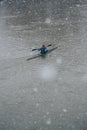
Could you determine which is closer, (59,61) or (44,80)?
(44,80)

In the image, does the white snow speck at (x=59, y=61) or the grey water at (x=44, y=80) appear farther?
the white snow speck at (x=59, y=61)

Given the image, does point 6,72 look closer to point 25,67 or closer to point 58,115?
point 25,67

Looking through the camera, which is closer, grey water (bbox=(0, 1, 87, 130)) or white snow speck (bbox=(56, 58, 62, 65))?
grey water (bbox=(0, 1, 87, 130))

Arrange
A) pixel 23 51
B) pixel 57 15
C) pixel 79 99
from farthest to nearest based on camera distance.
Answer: pixel 57 15
pixel 23 51
pixel 79 99

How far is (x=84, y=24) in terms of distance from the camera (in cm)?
6606

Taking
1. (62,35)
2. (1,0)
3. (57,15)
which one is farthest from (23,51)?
(1,0)

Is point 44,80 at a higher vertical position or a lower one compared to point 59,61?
lower

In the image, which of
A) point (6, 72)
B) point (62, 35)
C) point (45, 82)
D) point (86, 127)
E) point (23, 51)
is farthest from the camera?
point (62, 35)

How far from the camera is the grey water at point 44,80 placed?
2923 cm

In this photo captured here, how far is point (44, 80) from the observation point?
125 ft

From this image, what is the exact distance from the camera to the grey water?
29.2 m

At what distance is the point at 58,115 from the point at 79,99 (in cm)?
374

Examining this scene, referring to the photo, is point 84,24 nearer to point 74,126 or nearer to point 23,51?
point 23,51

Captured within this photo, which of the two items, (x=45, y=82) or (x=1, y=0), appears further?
(x=1, y=0)
